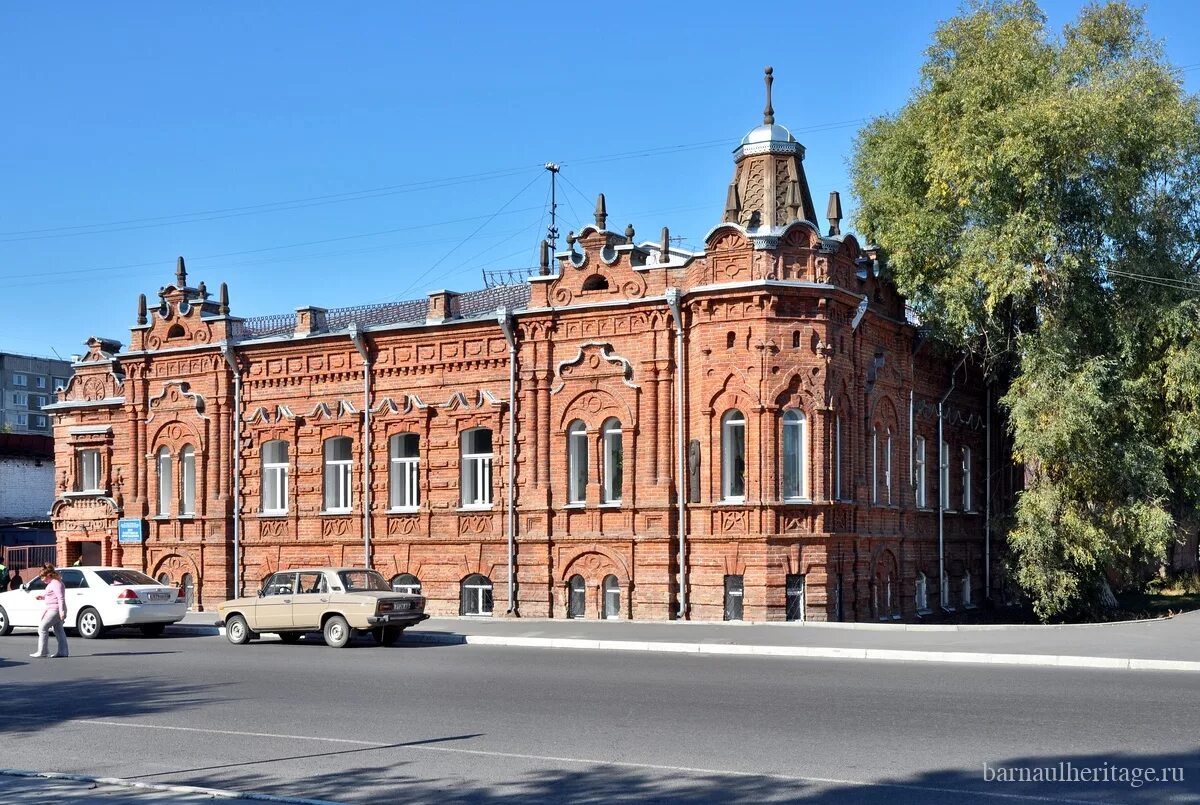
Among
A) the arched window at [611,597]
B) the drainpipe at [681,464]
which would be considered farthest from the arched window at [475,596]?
Answer: the drainpipe at [681,464]

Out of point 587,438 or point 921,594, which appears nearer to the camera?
point 587,438

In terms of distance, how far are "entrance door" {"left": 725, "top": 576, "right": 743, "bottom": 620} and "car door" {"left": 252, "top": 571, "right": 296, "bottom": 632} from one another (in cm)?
892

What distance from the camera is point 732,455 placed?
28859 mm

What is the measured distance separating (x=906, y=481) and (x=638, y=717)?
20.4 m

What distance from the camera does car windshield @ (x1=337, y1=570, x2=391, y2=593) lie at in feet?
81.4

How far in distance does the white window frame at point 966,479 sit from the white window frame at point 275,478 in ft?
60.6

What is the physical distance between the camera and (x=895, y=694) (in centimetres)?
1561

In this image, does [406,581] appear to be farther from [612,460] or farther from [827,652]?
[827,652]

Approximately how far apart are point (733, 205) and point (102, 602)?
622 inches

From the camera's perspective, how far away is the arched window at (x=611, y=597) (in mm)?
29922

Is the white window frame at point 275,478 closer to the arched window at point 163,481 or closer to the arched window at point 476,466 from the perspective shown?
the arched window at point 163,481

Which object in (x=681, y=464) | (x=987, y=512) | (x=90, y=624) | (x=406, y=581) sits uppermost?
(x=681, y=464)

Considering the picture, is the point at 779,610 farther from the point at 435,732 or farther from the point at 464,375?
the point at 435,732

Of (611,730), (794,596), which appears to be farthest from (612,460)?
(611,730)
